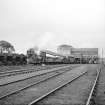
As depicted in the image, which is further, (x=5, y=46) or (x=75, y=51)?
(x=75, y=51)

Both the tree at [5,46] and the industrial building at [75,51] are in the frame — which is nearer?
the tree at [5,46]

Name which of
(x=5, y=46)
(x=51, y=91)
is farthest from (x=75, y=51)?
(x=51, y=91)

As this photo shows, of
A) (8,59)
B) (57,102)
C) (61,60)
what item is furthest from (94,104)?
(61,60)

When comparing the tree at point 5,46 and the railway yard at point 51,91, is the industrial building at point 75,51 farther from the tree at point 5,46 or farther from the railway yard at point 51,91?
the railway yard at point 51,91

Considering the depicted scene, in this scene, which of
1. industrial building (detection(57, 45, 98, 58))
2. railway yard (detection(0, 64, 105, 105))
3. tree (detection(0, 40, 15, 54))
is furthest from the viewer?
industrial building (detection(57, 45, 98, 58))

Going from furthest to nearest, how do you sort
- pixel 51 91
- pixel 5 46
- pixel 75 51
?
1. pixel 75 51
2. pixel 5 46
3. pixel 51 91

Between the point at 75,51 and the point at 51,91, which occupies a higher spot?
the point at 75,51

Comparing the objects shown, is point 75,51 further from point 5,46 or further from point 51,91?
point 51,91

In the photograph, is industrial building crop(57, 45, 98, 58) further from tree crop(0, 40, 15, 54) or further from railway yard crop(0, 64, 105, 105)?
railway yard crop(0, 64, 105, 105)

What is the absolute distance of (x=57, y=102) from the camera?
6953 mm

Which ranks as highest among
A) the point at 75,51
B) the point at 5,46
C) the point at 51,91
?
the point at 75,51

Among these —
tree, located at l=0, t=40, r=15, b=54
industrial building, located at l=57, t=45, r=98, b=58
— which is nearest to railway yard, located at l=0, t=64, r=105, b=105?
tree, located at l=0, t=40, r=15, b=54

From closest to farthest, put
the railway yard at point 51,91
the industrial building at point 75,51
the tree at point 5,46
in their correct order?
the railway yard at point 51,91 → the tree at point 5,46 → the industrial building at point 75,51

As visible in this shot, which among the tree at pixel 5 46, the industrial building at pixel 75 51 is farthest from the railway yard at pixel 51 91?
the industrial building at pixel 75 51
